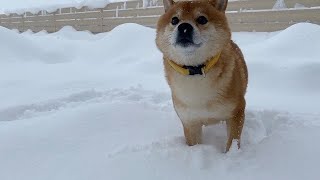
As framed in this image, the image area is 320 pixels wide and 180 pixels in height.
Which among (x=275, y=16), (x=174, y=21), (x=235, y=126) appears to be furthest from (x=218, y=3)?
(x=275, y=16)

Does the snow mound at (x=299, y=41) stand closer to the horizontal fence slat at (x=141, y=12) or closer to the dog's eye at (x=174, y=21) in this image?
the dog's eye at (x=174, y=21)

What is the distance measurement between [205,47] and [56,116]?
158 centimetres

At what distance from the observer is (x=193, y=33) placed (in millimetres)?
2102

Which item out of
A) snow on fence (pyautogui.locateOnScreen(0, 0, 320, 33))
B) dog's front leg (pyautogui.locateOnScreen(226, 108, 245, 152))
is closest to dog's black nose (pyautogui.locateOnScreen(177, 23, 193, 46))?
dog's front leg (pyautogui.locateOnScreen(226, 108, 245, 152))

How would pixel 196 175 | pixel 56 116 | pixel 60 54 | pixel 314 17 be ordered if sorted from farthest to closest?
pixel 60 54 → pixel 314 17 → pixel 56 116 → pixel 196 175

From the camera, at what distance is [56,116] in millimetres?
3102

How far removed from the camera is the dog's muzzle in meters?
2.10

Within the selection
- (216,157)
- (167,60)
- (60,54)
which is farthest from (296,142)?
(60,54)

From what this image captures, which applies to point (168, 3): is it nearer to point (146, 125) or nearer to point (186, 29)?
point (186, 29)

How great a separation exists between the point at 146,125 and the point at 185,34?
1.07 metres

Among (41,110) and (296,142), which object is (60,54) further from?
(296,142)

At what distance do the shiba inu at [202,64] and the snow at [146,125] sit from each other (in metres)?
0.26

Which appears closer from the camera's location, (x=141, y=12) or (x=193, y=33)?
(x=193, y=33)

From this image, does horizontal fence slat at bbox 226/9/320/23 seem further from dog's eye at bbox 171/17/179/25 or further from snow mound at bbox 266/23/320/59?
dog's eye at bbox 171/17/179/25
